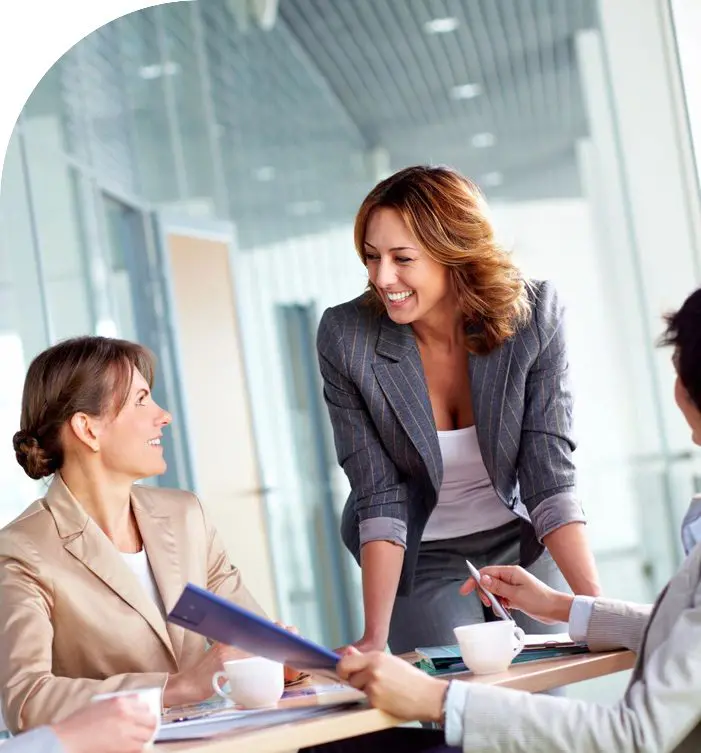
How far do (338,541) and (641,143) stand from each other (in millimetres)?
3409

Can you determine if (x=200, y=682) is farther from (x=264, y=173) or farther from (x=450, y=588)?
(x=264, y=173)

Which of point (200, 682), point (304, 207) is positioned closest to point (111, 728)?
point (200, 682)

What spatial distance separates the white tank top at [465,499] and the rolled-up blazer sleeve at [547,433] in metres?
0.08

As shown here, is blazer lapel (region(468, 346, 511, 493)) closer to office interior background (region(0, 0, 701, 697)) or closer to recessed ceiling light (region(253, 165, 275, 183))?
office interior background (region(0, 0, 701, 697))

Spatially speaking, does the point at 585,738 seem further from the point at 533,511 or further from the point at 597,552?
the point at 597,552

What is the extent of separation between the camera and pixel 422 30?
743 cm

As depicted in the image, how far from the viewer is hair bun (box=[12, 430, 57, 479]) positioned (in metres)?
2.04

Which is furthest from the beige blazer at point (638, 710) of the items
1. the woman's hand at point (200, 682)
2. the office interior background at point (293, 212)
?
the office interior background at point (293, 212)

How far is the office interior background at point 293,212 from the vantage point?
366 centimetres

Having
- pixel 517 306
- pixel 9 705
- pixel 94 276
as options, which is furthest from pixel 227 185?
pixel 9 705

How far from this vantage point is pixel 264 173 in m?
6.29

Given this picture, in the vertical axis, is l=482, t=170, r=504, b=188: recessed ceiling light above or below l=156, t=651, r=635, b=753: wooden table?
above

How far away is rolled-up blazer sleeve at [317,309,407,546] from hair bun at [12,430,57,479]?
559 millimetres

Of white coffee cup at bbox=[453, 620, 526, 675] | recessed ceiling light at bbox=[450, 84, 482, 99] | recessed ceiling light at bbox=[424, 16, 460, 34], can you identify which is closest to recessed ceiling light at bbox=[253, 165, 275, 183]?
recessed ceiling light at bbox=[424, 16, 460, 34]
